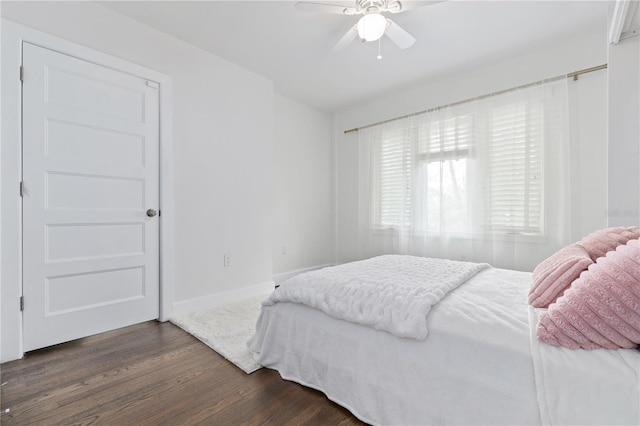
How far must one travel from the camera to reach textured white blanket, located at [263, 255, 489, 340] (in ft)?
3.96

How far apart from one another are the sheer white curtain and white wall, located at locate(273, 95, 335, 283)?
2.72ft

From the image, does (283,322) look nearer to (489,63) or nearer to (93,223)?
(93,223)

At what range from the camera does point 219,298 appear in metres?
2.88

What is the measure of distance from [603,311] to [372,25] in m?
1.89

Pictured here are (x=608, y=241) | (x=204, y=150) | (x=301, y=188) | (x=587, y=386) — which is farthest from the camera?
(x=301, y=188)

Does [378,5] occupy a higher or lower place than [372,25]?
higher

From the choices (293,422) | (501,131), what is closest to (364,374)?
(293,422)

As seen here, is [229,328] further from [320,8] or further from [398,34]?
[398,34]

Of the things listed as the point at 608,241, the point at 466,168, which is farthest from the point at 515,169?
the point at 608,241

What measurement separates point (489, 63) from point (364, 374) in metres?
3.26

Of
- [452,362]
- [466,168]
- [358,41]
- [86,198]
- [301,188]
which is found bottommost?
[452,362]

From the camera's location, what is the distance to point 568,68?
2646 millimetres

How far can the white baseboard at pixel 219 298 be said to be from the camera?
103 inches

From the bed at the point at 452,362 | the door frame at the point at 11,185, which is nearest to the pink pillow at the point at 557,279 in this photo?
the bed at the point at 452,362
